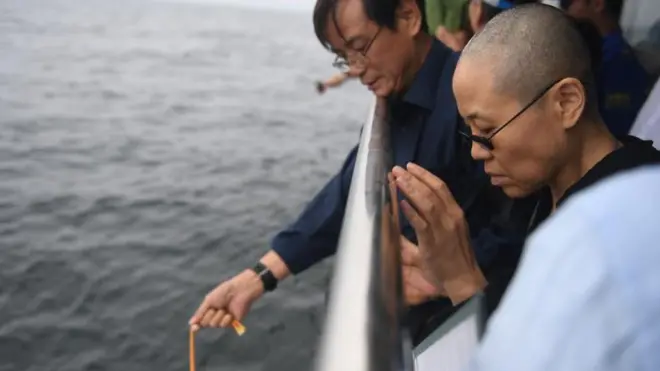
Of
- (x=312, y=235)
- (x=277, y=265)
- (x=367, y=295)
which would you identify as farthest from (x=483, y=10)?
(x=367, y=295)

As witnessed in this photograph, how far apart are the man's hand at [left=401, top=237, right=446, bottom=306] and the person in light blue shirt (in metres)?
0.97

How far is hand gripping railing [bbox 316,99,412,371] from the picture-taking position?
0.64 m

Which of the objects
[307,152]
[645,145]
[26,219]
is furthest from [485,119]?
[307,152]

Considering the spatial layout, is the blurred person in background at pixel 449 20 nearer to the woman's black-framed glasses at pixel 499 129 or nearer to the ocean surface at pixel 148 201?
the woman's black-framed glasses at pixel 499 129

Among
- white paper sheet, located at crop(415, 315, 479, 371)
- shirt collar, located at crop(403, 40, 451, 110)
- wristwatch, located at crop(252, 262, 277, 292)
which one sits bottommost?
wristwatch, located at crop(252, 262, 277, 292)

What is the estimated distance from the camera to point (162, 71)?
1549cm

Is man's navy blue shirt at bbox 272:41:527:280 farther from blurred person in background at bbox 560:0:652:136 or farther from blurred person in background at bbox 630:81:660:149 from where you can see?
blurred person in background at bbox 560:0:652:136

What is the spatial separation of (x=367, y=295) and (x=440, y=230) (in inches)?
24.9

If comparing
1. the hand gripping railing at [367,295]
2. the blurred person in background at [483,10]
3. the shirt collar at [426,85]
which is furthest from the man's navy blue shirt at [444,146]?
the hand gripping railing at [367,295]

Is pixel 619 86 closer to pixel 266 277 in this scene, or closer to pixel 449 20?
pixel 449 20

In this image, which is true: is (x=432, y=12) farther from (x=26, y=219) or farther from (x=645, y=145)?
(x=26, y=219)

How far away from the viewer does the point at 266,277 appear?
6.74 feet

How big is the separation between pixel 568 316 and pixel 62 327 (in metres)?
4.52

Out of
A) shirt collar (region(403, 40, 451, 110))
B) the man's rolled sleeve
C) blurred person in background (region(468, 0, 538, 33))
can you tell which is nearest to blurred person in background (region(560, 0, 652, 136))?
blurred person in background (region(468, 0, 538, 33))
